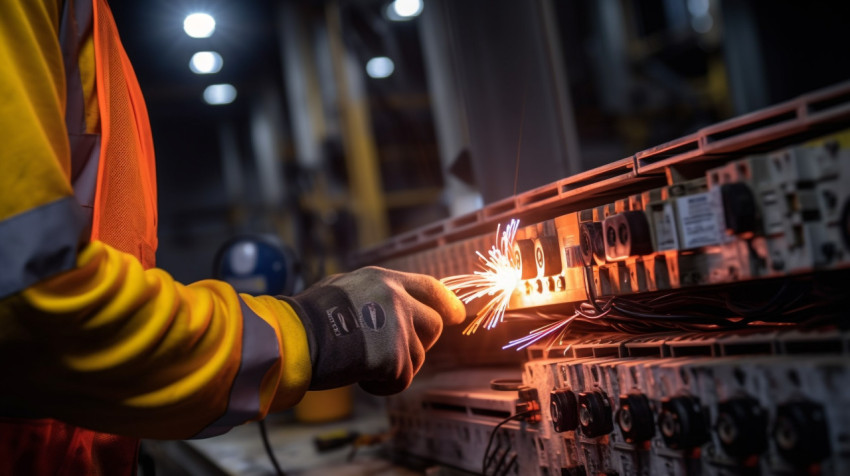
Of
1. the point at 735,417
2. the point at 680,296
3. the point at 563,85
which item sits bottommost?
the point at 735,417

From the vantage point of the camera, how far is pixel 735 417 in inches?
24.0

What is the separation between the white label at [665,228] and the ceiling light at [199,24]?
213cm

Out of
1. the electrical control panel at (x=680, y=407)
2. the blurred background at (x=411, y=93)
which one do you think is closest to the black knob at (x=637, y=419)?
the electrical control panel at (x=680, y=407)

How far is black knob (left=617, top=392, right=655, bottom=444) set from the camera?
722mm

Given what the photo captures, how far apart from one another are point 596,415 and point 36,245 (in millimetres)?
643

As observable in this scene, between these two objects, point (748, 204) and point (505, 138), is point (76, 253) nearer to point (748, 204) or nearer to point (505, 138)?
point (748, 204)

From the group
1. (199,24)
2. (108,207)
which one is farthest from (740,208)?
(199,24)

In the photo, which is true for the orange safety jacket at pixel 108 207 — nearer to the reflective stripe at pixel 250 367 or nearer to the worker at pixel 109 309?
the worker at pixel 109 309

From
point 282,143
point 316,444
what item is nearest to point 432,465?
point 316,444

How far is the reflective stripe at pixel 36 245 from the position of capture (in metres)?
0.59

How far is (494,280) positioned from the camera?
110cm

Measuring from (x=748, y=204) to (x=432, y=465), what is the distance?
2.92ft

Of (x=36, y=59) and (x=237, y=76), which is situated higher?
(x=237, y=76)

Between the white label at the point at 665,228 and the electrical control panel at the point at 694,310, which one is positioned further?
the white label at the point at 665,228
